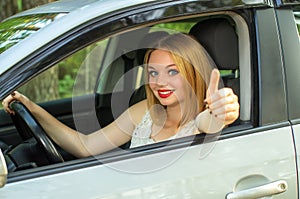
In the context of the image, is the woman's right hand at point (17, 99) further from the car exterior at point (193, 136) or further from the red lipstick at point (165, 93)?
the red lipstick at point (165, 93)

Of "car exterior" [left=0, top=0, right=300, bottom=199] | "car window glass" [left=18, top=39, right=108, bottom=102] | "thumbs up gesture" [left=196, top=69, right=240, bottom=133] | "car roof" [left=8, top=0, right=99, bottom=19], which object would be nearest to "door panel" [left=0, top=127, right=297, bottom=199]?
"car exterior" [left=0, top=0, right=300, bottom=199]

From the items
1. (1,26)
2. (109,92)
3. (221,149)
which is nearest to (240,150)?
(221,149)

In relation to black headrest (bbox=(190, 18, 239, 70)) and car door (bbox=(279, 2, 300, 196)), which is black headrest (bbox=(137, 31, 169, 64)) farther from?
car door (bbox=(279, 2, 300, 196))

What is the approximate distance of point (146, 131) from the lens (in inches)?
103

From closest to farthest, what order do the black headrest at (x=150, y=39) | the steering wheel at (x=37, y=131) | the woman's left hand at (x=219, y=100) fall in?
the woman's left hand at (x=219, y=100) < the steering wheel at (x=37, y=131) < the black headrest at (x=150, y=39)

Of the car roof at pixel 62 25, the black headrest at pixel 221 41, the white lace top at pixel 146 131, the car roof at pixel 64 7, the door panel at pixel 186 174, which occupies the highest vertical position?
the car roof at pixel 64 7

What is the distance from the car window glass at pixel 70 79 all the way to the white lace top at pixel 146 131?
2.64 ft

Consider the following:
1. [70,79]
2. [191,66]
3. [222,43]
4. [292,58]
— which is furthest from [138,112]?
[70,79]

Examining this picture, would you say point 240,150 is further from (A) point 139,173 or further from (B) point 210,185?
(A) point 139,173

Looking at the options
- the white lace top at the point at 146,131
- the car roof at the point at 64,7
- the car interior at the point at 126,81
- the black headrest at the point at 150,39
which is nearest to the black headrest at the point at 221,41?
the car interior at the point at 126,81

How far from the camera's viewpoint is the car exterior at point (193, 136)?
2.04m

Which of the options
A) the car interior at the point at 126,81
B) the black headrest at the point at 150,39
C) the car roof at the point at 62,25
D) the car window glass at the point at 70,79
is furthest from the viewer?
the car window glass at the point at 70,79

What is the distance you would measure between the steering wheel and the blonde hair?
0.60 m

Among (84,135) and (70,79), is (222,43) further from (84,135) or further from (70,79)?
(70,79)
